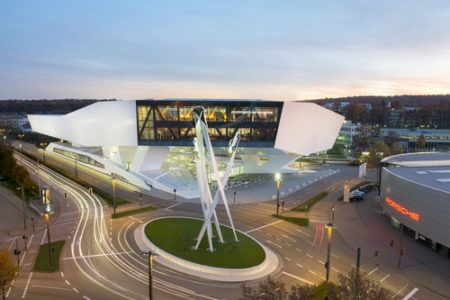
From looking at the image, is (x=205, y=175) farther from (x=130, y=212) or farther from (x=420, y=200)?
(x=420, y=200)

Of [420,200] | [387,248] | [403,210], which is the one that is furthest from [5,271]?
[403,210]

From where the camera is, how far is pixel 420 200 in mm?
29109

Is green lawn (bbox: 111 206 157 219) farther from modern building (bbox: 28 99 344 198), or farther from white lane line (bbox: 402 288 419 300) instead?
white lane line (bbox: 402 288 419 300)

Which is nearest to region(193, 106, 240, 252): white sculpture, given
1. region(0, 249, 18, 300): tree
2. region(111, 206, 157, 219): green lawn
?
region(0, 249, 18, 300): tree

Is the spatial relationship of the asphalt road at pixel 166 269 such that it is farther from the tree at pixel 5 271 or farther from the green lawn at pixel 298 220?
the tree at pixel 5 271

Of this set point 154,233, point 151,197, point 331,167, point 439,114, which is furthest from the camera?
point 439,114

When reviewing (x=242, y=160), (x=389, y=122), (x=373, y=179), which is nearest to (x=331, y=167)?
(x=373, y=179)

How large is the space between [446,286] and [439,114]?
573 feet

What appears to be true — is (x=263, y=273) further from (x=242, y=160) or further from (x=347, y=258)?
(x=242, y=160)

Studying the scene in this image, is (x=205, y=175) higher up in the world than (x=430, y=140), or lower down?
higher up

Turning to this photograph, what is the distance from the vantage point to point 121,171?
55.5 m

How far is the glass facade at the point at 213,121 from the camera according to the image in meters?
51.1

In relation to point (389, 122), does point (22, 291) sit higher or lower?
lower

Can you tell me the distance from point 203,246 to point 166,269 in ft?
13.3
